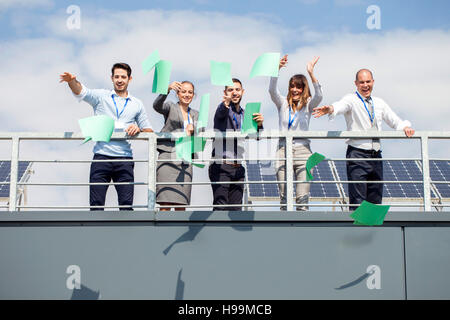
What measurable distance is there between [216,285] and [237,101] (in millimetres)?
1857

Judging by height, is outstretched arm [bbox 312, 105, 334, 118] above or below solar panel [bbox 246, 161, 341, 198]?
above

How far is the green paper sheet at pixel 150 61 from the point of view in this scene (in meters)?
5.46

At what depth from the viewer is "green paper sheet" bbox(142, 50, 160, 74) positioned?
5.46 metres

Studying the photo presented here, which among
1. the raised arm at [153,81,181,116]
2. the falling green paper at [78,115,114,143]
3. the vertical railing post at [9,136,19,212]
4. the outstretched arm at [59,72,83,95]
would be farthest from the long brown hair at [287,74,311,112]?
the vertical railing post at [9,136,19,212]

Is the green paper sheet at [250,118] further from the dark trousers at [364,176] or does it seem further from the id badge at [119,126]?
the id badge at [119,126]

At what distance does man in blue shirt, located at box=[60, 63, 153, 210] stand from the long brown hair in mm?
1500

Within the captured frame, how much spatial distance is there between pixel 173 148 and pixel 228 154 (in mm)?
551

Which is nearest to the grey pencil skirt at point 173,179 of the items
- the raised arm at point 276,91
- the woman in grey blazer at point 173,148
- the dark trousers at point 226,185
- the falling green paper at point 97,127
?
the woman in grey blazer at point 173,148

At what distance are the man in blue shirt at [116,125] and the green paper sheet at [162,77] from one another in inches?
16.6

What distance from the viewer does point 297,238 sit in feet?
17.6

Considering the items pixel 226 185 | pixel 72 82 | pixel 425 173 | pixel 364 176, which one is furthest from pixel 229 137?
pixel 425 173

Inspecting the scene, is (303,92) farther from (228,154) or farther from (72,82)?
(72,82)

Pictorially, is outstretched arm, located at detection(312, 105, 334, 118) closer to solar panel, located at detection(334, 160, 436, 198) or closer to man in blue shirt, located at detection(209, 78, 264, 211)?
man in blue shirt, located at detection(209, 78, 264, 211)
